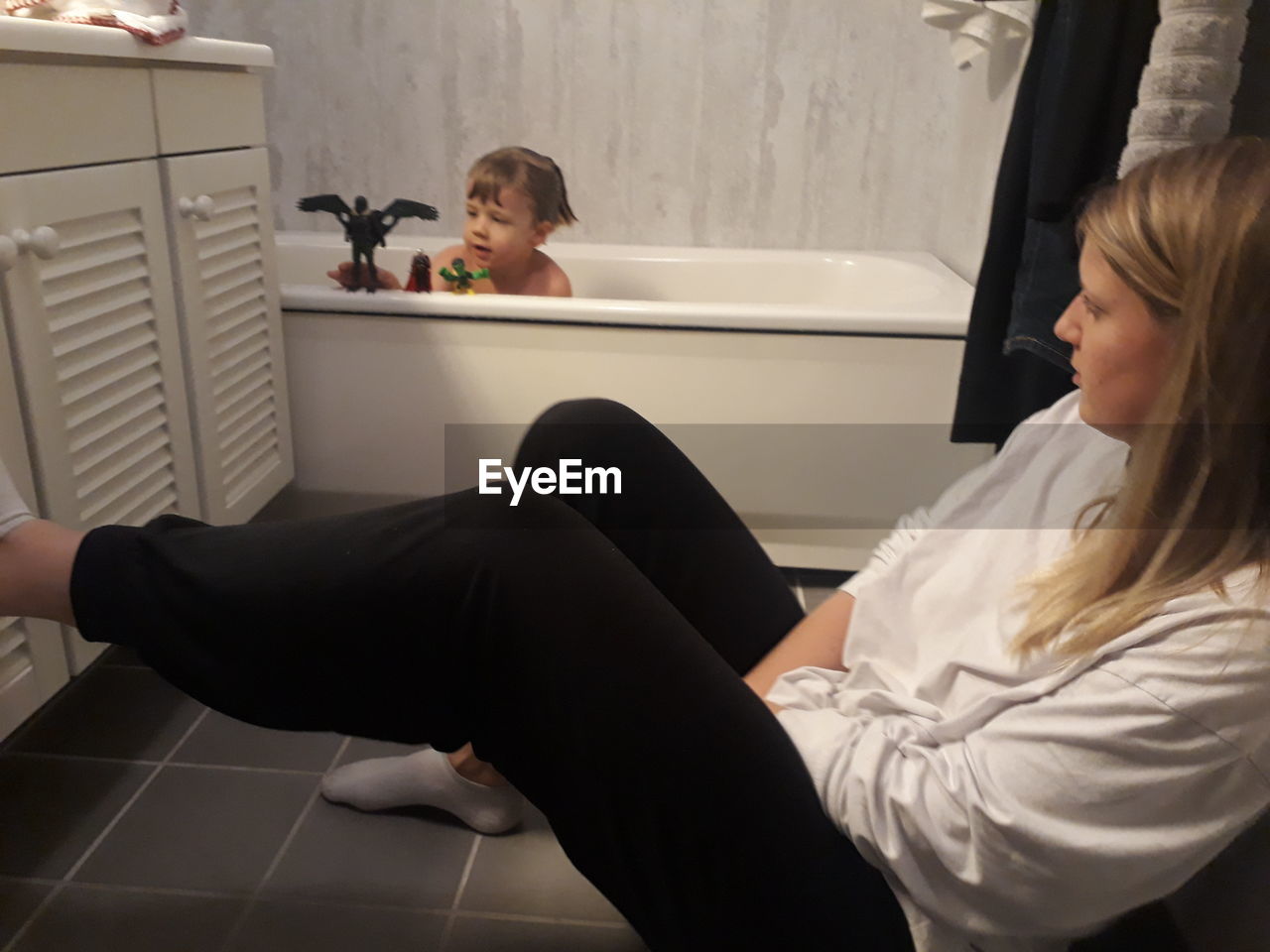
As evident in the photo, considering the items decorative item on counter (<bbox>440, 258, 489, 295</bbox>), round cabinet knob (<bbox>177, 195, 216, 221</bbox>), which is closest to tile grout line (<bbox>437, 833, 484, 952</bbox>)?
round cabinet knob (<bbox>177, 195, 216, 221</bbox>)

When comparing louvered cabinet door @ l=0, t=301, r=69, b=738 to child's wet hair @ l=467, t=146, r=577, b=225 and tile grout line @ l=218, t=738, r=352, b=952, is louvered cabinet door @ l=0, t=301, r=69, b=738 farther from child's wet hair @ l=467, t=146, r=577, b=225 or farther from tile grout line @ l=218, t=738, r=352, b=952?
child's wet hair @ l=467, t=146, r=577, b=225

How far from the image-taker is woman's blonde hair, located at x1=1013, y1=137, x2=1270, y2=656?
551 mm

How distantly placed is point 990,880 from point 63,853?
98 cm

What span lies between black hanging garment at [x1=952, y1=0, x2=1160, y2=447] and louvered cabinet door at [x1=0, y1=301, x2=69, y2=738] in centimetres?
102

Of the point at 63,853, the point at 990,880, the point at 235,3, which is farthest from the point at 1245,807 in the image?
the point at 235,3

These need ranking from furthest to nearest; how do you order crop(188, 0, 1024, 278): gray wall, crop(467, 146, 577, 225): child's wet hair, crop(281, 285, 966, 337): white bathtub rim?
crop(188, 0, 1024, 278): gray wall < crop(467, 146, 577, 225): child's wet hair < crop(281, 285, 966, 337): white bathtub rim

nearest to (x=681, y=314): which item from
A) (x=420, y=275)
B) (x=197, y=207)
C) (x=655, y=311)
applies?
(x=655, y=311)

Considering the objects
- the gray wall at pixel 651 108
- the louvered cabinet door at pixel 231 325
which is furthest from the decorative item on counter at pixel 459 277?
the gray wall at pixel 651 108

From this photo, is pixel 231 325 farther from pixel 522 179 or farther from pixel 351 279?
pixel 522 179

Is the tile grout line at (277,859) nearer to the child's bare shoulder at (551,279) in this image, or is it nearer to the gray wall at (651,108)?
the child's bare shoulder at (551,279)

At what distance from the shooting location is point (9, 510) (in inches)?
30.7

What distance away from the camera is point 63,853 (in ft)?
3.59

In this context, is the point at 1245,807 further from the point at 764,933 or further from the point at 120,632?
the point at 120,632

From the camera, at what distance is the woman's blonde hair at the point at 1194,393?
55 cm
